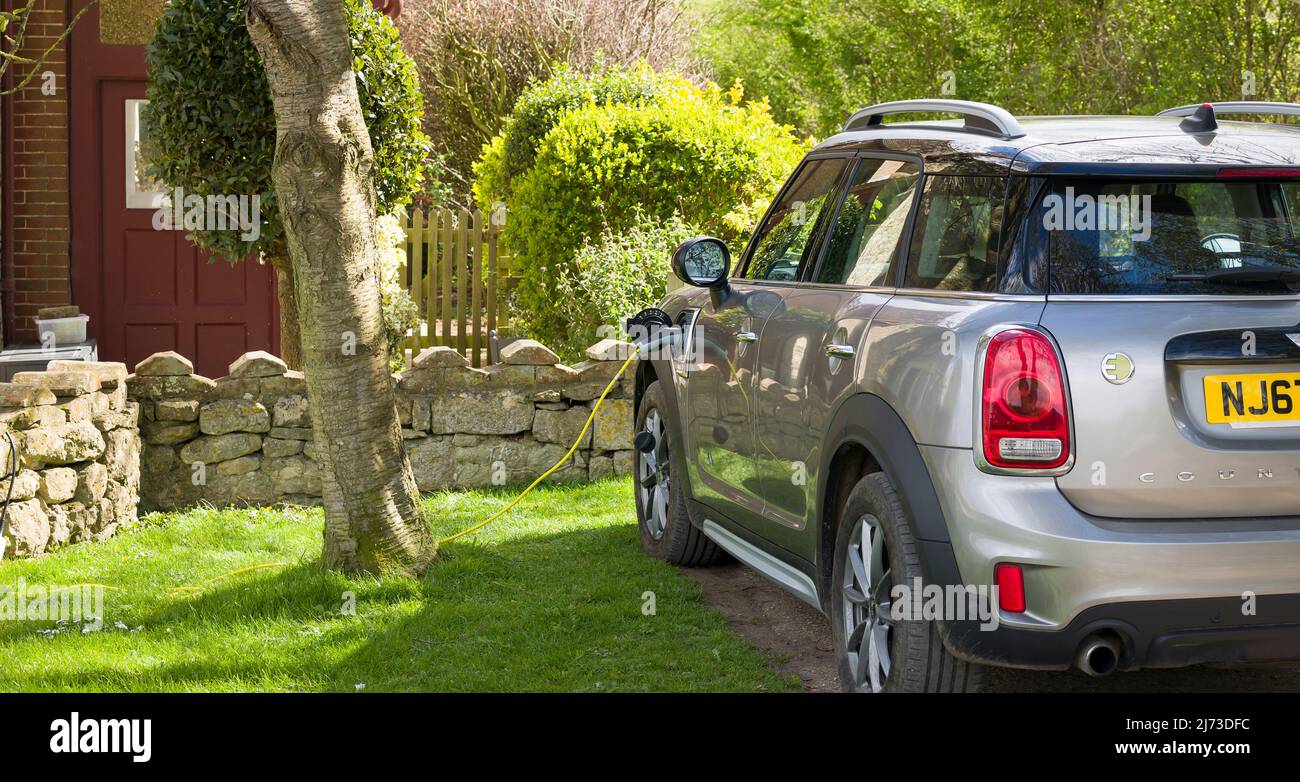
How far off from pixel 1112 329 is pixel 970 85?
801 inches

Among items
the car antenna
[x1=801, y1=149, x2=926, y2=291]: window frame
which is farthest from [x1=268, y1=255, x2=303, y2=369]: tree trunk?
the car antenna

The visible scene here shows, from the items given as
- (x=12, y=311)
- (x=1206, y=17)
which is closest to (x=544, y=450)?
(x=12, y=311)

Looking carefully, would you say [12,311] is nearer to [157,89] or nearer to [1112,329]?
[157,89]

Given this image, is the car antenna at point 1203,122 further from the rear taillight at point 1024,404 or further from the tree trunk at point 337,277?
the tree trunk at point 337,277

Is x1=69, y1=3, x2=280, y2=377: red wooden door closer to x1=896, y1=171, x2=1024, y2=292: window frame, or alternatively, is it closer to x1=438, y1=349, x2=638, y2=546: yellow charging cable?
x1=438, y1=349, x2=638, y2=546: yellow charging cable

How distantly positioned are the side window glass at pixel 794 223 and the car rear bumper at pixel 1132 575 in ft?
6.20

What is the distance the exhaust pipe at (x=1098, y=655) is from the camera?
12.1ft

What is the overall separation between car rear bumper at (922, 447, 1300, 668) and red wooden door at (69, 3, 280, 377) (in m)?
9.33

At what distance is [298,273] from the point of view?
622 cm

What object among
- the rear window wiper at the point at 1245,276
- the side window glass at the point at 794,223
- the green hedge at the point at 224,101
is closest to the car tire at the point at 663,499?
the side window glass at the point at 794,223

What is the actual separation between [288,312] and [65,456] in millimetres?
2468

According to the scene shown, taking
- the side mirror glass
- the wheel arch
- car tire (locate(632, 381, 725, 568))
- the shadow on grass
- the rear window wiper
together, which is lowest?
the shadow on grass

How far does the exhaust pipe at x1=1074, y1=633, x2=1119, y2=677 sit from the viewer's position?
368 cm
